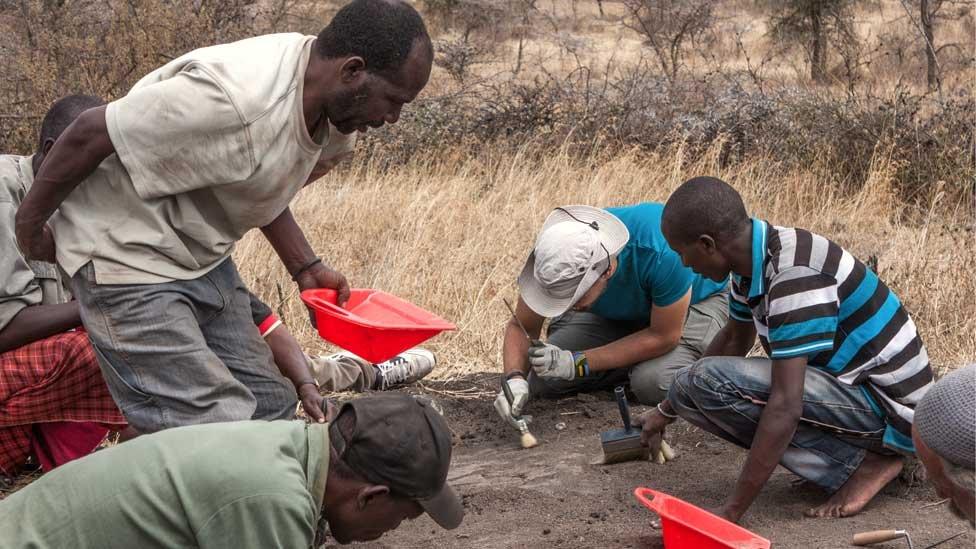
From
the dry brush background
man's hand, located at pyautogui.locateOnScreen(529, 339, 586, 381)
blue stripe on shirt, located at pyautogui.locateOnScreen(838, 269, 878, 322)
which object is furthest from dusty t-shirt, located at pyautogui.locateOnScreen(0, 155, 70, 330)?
blue stripe on shirt, located at pyautogui.locateOnScreen(838, 269, 878, 322)

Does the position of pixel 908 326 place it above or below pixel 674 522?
above

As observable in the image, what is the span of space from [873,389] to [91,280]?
8.07ft

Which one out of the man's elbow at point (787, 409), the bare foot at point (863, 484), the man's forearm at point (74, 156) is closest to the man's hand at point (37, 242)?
the man's forearm at point (74, 156)

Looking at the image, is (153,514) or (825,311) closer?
(153,514)

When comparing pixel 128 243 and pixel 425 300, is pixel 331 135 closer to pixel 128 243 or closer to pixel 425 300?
pixel 128 243

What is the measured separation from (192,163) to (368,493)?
1070 millimetres

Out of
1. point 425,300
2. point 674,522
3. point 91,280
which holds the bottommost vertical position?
point 425,300

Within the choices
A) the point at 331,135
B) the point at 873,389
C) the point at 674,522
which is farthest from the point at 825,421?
the point at 331,135

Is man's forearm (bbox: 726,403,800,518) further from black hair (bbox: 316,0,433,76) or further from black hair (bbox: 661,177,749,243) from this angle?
black hair (bbox: 316,0,433,76)

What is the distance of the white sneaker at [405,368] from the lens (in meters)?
4.80

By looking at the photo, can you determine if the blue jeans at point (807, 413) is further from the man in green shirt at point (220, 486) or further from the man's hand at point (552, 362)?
the man in green shirt at point (220, 486)

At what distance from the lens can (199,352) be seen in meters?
2.90

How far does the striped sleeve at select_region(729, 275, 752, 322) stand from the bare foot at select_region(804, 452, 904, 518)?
0.62 m

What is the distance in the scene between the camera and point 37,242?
287 cm
